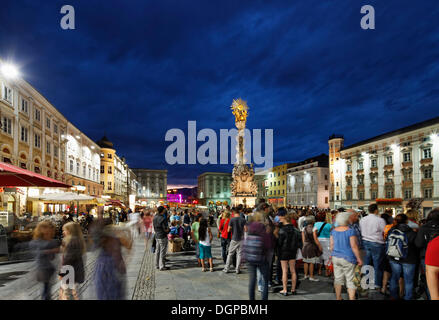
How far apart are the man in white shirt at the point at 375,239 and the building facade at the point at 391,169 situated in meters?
40.5

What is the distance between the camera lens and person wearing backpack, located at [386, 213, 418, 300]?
6012 millimetres

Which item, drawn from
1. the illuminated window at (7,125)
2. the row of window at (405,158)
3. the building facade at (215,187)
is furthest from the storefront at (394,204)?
the building facade at (215,187)

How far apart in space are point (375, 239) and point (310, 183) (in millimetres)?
73342

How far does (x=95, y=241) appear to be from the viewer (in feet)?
15.0

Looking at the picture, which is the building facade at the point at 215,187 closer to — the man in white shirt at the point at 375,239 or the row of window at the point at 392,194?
the row of window at the point at 392,194

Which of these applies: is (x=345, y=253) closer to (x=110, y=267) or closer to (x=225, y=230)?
(x=110, y=267)

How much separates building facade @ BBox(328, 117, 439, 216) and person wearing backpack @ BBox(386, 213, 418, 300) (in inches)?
1625

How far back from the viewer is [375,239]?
6965mm

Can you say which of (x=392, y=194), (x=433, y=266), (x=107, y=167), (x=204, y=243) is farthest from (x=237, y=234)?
(x=107, y=167)

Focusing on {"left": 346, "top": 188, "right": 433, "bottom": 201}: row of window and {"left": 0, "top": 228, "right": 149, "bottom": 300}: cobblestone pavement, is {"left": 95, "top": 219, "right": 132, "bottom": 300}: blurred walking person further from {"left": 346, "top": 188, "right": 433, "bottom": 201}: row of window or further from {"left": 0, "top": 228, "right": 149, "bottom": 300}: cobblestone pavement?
{"left": 346, "top": 188, "right": 433, "bottom": 201}: row of window

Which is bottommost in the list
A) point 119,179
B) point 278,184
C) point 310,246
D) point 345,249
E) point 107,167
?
point 310,246

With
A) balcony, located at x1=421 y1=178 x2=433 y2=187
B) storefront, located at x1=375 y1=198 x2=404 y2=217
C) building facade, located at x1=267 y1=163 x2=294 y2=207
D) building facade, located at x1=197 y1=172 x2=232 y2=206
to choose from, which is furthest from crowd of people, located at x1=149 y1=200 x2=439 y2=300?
building facade, located at x1=197 y1=172 x2=232 y2=206
